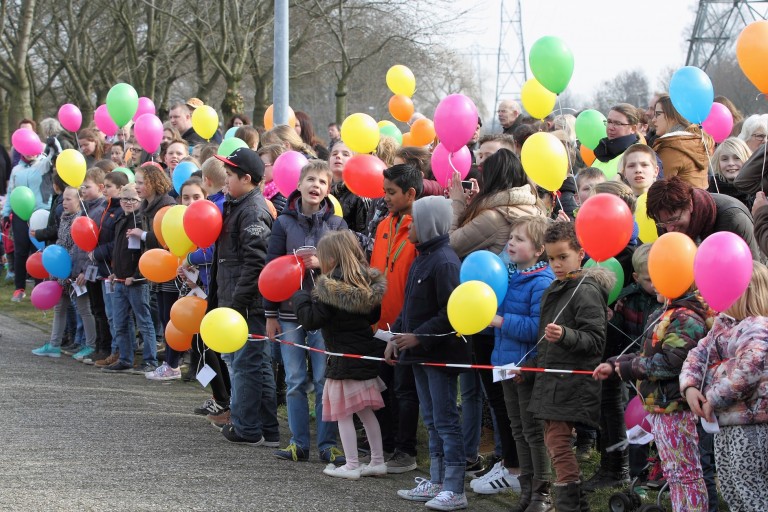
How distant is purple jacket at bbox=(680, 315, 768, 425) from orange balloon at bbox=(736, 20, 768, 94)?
138 cm

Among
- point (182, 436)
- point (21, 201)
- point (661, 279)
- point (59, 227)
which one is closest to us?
point (661, 279)

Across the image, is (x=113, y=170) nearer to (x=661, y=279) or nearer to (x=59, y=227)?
(x=59, y=227)

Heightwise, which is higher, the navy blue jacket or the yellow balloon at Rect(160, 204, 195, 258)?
the yellow balloon at Rect(160, 204, 195, 258)

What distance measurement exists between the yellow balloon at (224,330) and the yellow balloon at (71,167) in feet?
13.9

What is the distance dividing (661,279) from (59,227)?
25.0ft

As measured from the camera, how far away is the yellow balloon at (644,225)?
6129 millimetres

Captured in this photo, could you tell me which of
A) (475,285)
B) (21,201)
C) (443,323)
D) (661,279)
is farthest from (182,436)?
(21,201)

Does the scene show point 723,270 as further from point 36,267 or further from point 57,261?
point 36,267

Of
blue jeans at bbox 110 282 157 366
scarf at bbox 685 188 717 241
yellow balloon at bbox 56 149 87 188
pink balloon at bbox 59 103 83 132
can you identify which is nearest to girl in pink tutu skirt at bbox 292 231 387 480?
scarf at bbox 685 188 717 241

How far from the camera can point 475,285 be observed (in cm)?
552

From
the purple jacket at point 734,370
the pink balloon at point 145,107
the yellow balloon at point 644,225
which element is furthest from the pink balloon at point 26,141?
the purple jacket at point 734,370

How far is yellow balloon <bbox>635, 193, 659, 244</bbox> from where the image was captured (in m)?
6.13

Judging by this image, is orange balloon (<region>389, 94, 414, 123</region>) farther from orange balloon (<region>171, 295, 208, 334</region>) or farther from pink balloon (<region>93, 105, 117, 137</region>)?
orange balloon (<region>171, 295, 208, 334</region>)

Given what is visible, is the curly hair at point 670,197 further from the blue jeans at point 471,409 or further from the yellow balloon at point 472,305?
the blue jeans at point 471,409
